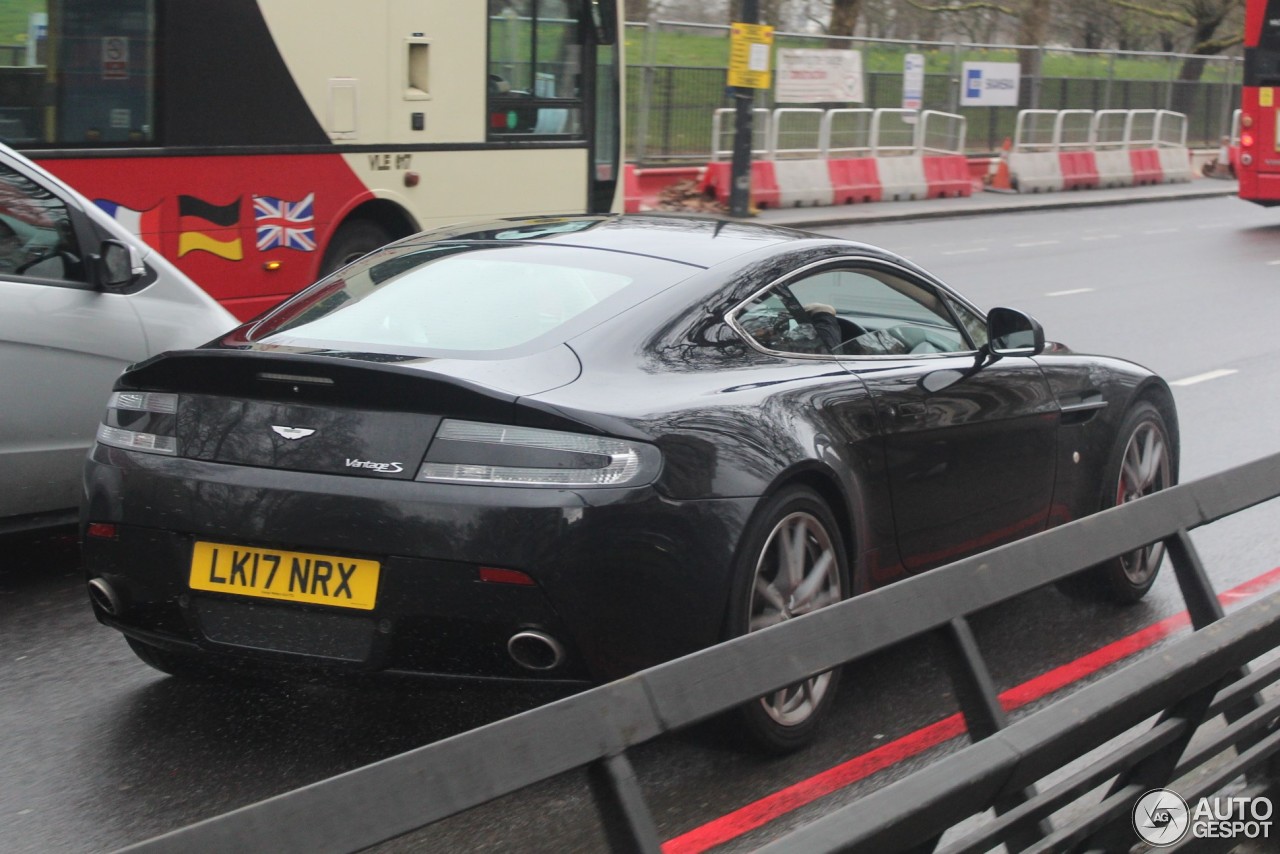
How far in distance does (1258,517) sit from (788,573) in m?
3.81

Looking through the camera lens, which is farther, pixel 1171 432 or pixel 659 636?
pixel 1171 432

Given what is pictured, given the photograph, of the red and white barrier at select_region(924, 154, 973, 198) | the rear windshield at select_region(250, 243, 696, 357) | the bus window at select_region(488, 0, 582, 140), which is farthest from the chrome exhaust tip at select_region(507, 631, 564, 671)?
the red and white barrier at select_region(924, 154, 973, 198)

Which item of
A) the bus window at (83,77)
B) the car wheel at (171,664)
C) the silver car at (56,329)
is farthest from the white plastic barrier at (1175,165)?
the car wheel at (171,664)

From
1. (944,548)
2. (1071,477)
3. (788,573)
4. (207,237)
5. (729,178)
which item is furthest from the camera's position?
(729,178)

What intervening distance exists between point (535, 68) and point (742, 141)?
9176 mm

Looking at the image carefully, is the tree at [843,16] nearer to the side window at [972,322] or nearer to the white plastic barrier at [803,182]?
the white plastic barrier at [803,182]

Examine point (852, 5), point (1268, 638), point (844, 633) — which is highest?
point (852, 5)

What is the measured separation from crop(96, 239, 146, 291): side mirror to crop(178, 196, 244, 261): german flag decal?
14.9ft

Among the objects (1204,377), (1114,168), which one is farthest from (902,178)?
(1204,377)

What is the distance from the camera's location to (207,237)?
10.8m

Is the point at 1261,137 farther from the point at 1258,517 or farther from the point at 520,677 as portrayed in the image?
the point at 520,677

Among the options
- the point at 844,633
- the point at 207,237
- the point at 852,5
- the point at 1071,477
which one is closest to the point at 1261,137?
the point at 852,5

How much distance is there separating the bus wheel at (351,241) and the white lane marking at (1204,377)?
18.4 ft

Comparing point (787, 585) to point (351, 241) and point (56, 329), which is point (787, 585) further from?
point (351, 241)
